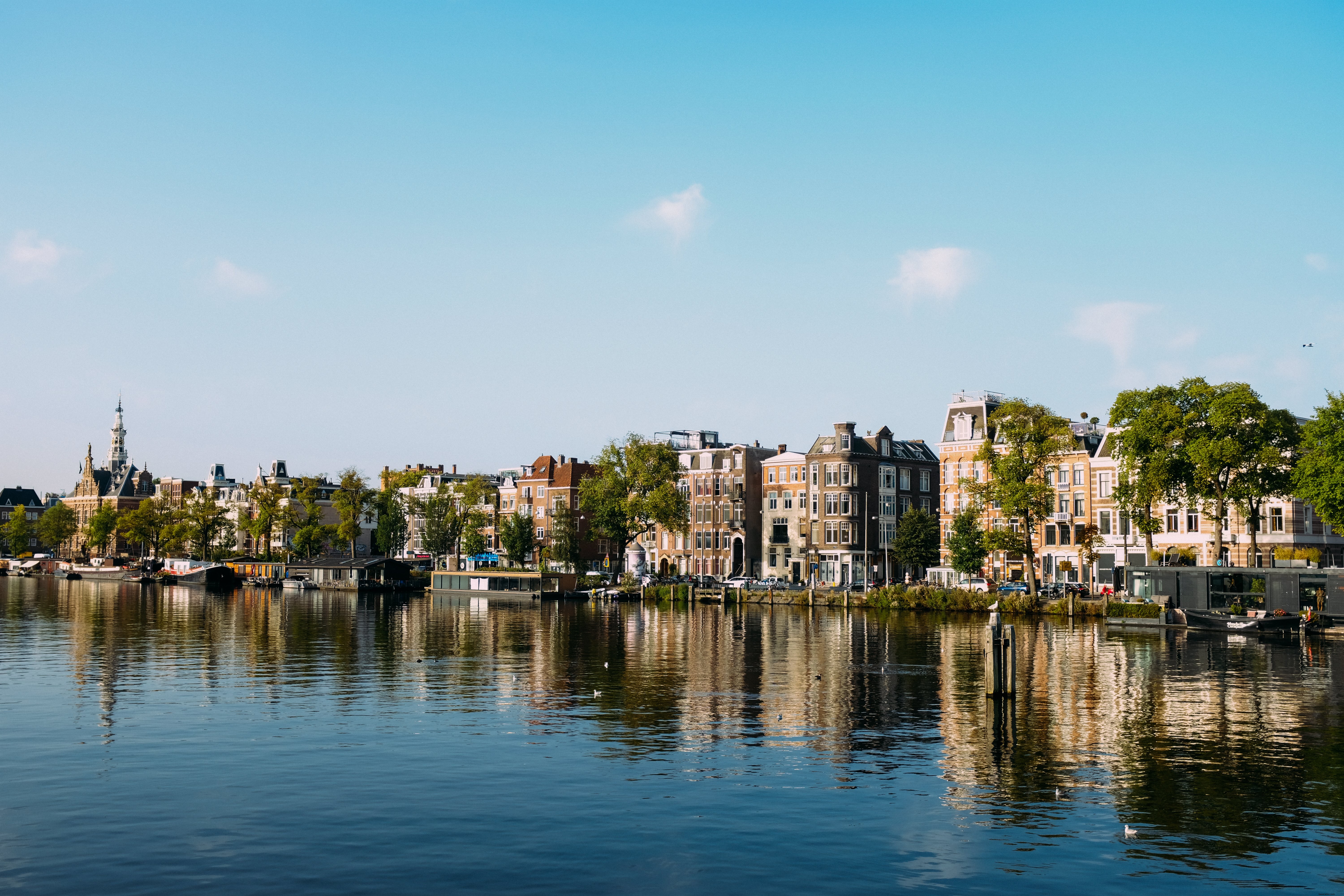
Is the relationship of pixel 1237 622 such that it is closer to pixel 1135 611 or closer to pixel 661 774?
pixel 1135 611

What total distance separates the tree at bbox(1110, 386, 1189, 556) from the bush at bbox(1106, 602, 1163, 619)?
759cm

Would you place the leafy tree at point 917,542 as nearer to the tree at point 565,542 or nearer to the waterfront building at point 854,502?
the waterfront building at point 854,502

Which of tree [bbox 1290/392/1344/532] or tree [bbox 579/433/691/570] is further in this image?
tree [bbox 579/433/691/570]

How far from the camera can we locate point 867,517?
144 m

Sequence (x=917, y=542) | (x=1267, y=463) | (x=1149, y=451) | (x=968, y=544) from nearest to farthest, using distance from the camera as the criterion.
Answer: (x=1267, y=463) → (x=1149, y=451) → (x=968, y=544) → (x=917, y=542)

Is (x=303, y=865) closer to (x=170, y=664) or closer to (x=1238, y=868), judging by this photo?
(x=1238, y=868)

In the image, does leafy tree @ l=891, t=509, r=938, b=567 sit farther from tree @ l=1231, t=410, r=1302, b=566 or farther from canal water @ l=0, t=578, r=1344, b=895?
canal water @ l=0, t=578, r=1344, b=895

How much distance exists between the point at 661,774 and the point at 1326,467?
6817 centimetres

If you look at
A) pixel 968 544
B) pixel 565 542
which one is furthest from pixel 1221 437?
pixel 565 542

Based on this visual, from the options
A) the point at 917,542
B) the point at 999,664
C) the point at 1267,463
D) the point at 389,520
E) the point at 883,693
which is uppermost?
the point at 1267,463

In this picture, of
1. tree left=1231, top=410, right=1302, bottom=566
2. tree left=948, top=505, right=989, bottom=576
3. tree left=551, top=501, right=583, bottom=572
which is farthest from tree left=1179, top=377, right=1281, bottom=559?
tree left=551, top=501, right=583, bottom=572

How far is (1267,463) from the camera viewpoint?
300 feet

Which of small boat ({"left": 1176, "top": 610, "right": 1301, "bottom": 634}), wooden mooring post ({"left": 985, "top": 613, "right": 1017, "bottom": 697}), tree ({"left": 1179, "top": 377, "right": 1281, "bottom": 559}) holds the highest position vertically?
tree ({"left": 1179, "top": 377, "right": 1281, "bottom": 559})

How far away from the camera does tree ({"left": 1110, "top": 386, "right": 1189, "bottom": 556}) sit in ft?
307
